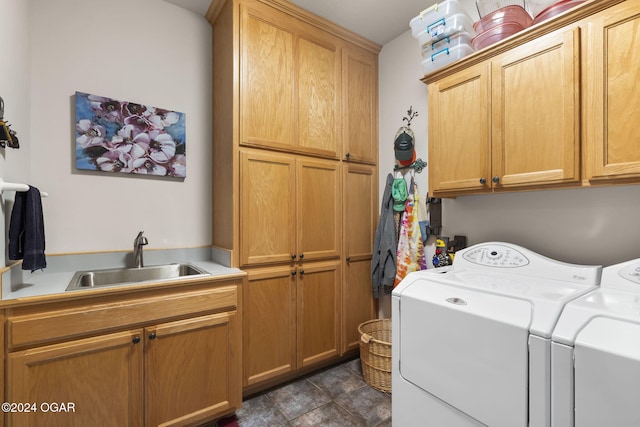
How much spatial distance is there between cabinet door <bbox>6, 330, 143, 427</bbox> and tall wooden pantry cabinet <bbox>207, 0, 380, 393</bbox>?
67cm

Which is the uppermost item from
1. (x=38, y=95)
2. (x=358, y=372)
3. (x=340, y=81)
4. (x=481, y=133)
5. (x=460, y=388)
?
(x=340, y=81)

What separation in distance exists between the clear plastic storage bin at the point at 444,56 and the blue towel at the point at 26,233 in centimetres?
235

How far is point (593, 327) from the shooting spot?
36.8 inches

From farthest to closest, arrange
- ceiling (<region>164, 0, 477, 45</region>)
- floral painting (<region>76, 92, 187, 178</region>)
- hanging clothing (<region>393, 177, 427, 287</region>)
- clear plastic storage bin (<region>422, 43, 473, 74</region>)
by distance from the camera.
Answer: hanging clothing (<region>393, 177, 427, 287</region>)
ceiling (<region>164, 0, 477, 45</region>)
floral painting (<region>76, 92, 187, 178</region>)
clear plastic storage bin (<region>422, 43, 473, 74</region>)

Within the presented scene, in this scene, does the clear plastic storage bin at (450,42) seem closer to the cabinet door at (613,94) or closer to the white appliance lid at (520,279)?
the cabinet door at (613,94)

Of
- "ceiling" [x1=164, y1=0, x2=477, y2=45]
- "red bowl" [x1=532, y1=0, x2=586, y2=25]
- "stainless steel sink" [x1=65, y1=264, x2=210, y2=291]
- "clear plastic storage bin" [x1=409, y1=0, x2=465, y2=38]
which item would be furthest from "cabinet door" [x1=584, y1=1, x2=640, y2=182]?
"stainless steel sink" [x1=65, y1=264, x2=210, y2=291]

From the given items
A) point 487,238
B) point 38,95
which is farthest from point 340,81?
point 38,95

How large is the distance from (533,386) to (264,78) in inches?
85.8

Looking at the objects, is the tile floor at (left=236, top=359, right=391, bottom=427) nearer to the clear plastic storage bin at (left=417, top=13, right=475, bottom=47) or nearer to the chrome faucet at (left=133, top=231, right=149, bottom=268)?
the chrome faucet at (left=133, top=231, right=149, bottom=268)

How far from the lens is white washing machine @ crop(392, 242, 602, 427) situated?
1.00 meters

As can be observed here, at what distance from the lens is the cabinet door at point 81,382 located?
126cm

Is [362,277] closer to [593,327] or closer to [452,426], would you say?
[452,426]

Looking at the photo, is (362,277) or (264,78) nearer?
(264,78)

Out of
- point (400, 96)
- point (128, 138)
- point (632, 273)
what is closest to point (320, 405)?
point (632, 273)
